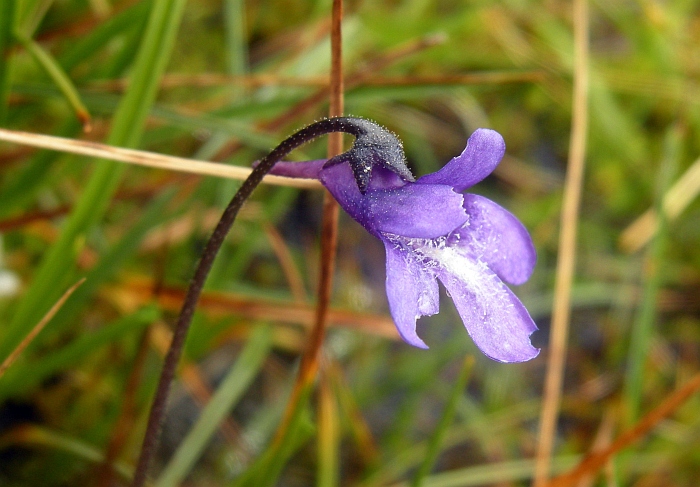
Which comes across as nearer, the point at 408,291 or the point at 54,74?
the point at 408,291

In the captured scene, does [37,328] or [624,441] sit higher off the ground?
[624,441]

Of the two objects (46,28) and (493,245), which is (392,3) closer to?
(46,28)

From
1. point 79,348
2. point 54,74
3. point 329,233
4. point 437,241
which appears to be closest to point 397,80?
point 329,233

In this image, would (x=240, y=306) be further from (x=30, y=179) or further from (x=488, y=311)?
(x=488, y=311)

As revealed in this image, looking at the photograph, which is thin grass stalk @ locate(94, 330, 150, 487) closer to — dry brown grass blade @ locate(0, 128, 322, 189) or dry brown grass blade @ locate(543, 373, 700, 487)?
dry brown grass blade @ locate(0, 128, 322, 189)

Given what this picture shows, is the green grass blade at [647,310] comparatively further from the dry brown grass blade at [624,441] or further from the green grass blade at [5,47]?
the green grass blade at [5,47]

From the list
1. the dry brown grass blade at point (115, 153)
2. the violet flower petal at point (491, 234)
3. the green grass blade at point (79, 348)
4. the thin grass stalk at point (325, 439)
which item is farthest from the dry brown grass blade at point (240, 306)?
the violet flower petal at point (491, 234)
